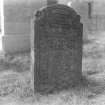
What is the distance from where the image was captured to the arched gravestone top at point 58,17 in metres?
3.73

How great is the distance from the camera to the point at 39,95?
12.2 ft

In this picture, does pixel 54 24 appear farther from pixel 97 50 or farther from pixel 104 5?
pixel 104 5

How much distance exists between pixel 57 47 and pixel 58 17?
630mm

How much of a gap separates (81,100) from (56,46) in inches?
48.1

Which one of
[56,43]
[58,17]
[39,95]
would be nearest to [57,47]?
[56,43]

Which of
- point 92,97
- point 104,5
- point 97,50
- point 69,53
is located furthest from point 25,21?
point 104,5

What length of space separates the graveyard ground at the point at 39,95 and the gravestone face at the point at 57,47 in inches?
11.2

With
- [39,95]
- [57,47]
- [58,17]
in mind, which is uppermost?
[58,17]

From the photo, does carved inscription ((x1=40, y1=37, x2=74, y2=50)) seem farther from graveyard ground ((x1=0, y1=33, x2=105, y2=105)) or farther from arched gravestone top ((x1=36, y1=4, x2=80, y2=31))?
graveyard ground ((x1=0, y1=33, x2=105, y2=105))

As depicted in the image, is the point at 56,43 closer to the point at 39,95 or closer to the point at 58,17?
the point at 58,17

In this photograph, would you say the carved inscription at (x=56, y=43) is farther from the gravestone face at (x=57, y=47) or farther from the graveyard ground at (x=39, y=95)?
the graveyard ground at (x=39, y=95)

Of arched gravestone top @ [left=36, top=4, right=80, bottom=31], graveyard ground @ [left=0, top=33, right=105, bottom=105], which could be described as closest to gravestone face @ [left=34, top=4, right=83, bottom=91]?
arched gravestone top @ [left=36, top=4, right=80, bottom=31]

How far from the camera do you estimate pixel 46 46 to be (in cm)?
378

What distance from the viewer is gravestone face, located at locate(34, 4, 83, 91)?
12.3 ft
